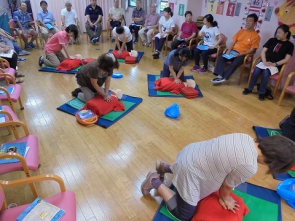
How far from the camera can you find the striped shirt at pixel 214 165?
4.19ft

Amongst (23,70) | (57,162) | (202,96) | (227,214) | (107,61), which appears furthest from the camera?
(23,70)

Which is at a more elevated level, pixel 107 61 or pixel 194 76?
pixel 107 61

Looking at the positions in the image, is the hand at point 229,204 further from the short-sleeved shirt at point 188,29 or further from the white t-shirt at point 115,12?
the white t-shirt at point 115,12

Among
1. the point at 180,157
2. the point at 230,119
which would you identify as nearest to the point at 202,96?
the point at 230,119

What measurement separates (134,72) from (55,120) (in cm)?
209

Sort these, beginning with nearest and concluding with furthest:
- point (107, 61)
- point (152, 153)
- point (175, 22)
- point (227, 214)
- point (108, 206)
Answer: point (227, 214), point (108, 206), point (152, 153), point (107, 61), point (175, 22)

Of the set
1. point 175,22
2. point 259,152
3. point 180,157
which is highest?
point 175,22

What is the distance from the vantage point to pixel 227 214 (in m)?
1.52

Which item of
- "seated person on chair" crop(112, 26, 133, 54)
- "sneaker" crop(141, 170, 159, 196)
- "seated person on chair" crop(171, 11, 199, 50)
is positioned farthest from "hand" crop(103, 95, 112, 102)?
"seated person on chair" crop(171, 11, 199, 50)

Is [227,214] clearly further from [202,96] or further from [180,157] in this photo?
[202,96]

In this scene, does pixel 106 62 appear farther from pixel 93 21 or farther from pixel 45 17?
pixel 93 21

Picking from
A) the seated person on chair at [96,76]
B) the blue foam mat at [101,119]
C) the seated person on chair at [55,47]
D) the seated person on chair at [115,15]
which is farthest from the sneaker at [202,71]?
the seated person on chair at [115,15]

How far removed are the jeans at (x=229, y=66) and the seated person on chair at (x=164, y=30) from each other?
1697 mm

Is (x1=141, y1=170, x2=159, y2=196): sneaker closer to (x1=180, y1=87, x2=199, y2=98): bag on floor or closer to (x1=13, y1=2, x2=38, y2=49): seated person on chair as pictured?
(x1=180, y1=87, x2=199, y2=98): bag on floor
